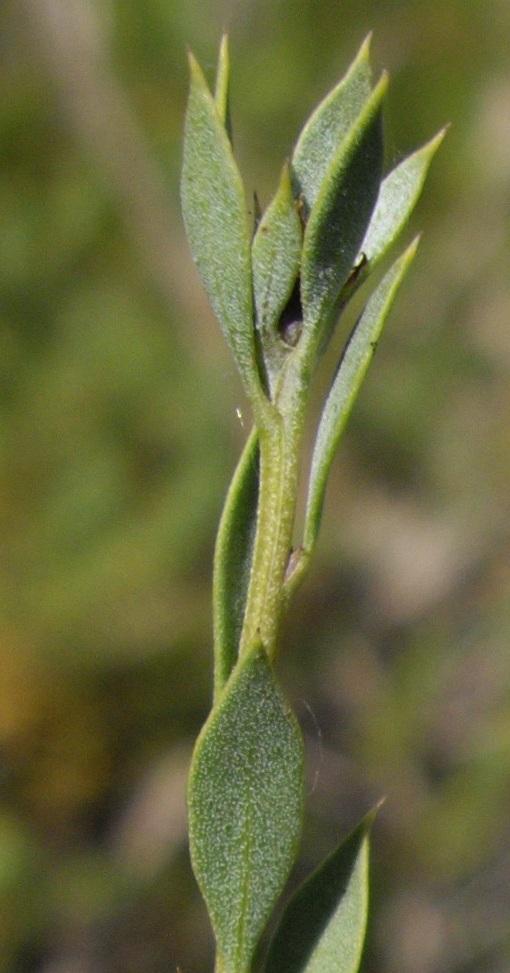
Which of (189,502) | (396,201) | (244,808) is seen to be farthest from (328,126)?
(189,502)

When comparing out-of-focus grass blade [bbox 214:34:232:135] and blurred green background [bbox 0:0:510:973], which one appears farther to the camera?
blurred green background [bbox 0:0:510:973]

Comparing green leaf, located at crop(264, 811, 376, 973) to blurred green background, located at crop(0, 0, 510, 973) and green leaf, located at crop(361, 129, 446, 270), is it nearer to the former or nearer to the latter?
green leaf, located at crop(361, 129, 446, 270)

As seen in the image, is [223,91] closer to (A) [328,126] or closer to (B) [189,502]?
(A) [328,126]

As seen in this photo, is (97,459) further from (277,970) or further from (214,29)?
(277,970)

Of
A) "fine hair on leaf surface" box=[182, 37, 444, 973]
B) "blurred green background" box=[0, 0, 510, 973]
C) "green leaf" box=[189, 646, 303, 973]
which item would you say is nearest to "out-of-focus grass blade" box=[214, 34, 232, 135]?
"fine hair on leaf surface" box=[182, 37, 444, 973]

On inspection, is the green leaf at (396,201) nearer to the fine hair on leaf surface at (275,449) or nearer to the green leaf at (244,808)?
the fine hair on leaf surface at (275,449)
